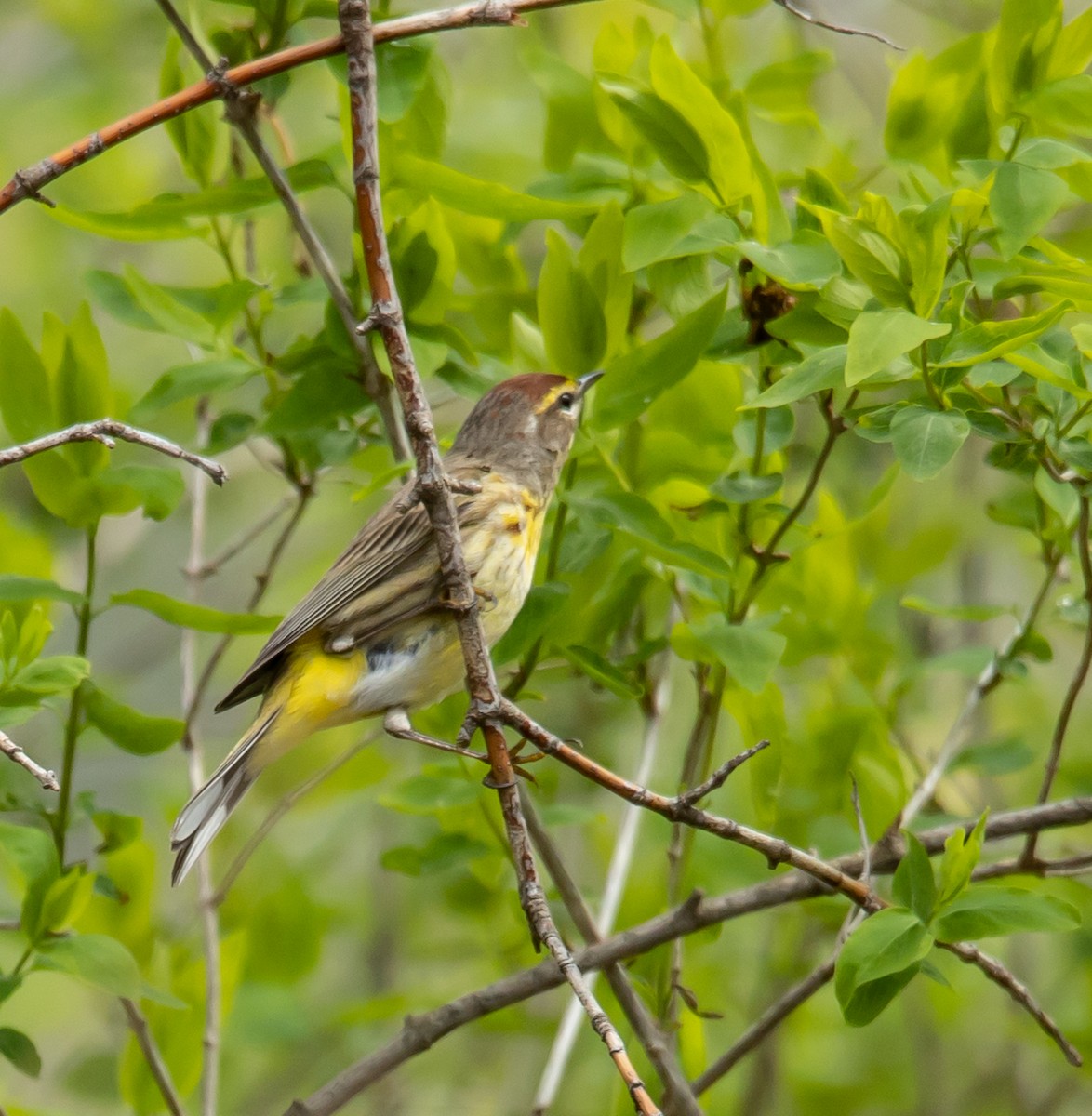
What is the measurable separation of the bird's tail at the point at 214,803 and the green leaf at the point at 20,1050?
50 cm

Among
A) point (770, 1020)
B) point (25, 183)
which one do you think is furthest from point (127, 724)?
point (770, 1020)

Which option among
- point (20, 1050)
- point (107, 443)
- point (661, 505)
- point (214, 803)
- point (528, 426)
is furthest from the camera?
point (528, 426)

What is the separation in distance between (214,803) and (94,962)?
75 centimetres

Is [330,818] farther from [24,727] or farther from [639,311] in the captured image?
[639,311]

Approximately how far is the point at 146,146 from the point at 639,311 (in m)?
4.82

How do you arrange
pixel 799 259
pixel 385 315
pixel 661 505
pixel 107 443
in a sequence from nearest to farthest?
pixel 107 443 < pixel 385 315 < pixel 799 259 < pixel 661 505

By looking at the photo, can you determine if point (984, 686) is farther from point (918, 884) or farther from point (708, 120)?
point (708, 120)

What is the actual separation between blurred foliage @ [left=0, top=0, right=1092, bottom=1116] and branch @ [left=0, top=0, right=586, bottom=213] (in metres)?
0.34

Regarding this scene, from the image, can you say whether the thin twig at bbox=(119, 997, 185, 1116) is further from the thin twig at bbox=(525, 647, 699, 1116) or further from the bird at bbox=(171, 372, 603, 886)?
the thin twig at bbox=(525, 647, 699, 1116)

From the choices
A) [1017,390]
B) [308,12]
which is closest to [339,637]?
[308,12]

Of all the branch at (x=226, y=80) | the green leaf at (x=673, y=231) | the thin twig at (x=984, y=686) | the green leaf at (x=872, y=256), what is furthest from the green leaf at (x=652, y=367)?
the thin twig at (x=984, y=686)

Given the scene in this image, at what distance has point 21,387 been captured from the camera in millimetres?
3609

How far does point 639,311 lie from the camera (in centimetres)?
431

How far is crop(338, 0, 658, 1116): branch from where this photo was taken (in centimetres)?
267
